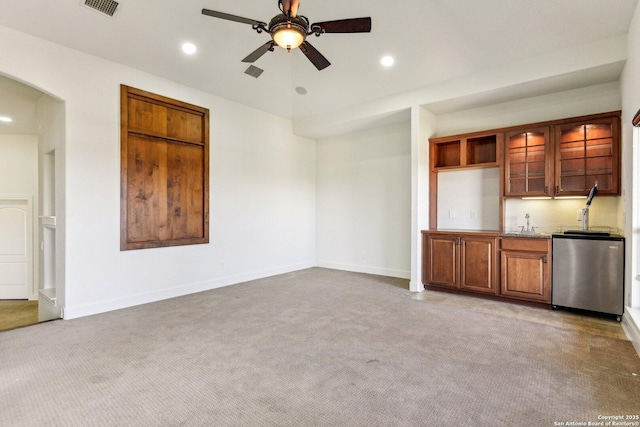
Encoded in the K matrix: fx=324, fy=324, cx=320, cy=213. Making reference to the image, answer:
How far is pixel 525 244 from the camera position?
420 cm

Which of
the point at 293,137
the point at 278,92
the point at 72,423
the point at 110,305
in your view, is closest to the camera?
the point at 72,423

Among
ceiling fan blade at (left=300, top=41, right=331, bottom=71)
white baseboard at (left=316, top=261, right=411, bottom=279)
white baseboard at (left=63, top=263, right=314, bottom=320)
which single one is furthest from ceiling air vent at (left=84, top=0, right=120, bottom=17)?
white baseboard at (left=316, top=261, right=411, bottom=279)

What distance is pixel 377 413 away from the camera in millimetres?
1995

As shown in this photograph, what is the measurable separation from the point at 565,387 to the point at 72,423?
3200 mm

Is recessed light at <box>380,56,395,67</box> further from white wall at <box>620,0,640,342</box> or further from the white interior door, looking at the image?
the white interior door

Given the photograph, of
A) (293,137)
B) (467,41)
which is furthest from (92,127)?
(467,41)

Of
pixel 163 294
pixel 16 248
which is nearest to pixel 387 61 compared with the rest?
pixel 163 294

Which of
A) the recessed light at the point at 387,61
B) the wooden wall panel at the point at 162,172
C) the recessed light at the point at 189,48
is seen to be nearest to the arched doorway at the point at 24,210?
the wooden wall panel at the point at 162,172

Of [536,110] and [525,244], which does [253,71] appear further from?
[525,244]

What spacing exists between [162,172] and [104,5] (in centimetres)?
204

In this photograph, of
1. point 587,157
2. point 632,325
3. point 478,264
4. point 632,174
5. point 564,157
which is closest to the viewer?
point 632,325

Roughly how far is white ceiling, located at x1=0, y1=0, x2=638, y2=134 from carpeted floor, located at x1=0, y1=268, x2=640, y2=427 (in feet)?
10.5

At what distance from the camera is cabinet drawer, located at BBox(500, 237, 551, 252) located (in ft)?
13.3

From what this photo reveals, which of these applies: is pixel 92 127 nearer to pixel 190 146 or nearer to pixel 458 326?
pixel 190 146
